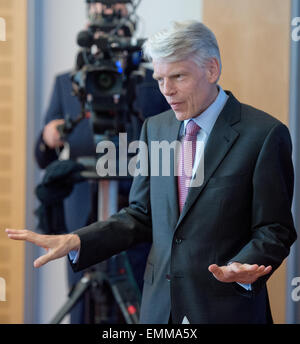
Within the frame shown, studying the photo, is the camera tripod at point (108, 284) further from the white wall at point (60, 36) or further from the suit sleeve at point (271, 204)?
the suit sleeve at point (271, 204)

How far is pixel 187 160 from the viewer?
3.90 ft

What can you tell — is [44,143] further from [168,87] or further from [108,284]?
[168,87]

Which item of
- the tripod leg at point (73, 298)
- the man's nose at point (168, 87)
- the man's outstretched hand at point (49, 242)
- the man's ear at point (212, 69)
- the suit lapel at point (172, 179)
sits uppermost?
the man's ear at point (212, 69)

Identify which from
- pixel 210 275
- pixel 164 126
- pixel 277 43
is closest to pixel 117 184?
pixel 164 126

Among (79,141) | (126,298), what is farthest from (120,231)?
(79,141)

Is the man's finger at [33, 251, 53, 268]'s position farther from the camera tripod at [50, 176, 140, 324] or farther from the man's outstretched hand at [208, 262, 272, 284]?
the camera tripod at [50, 176, 140, 324]

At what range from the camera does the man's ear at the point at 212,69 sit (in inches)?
44.9

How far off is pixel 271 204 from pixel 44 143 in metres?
0.88

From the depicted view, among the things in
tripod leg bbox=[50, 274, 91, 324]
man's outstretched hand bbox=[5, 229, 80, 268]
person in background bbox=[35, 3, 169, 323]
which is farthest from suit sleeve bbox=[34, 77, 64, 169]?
man's outstretched hand bbox=[5, 229, 80, 268]

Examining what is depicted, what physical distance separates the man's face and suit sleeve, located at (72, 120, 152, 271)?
153 mm

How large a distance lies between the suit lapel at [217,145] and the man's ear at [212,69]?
0.07 metres

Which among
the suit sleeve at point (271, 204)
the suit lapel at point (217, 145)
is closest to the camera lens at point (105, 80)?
the suit lapel at point (217, 145)

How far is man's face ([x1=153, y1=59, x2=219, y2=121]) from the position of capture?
3.66 ft
